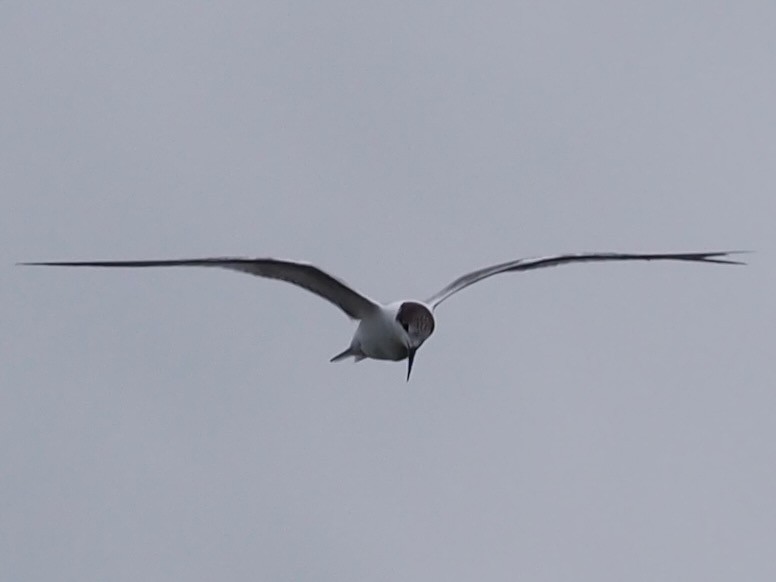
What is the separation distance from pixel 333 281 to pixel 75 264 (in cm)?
442

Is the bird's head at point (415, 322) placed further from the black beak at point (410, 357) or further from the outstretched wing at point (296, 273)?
the outstretched wing at point (296, 273)

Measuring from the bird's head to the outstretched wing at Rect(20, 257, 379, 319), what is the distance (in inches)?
29.3

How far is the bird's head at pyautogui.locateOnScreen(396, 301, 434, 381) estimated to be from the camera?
75.3 feet

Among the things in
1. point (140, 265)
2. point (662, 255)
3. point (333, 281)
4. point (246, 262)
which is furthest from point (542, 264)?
point (140, 265)

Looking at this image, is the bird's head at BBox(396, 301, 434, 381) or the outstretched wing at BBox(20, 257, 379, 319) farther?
the bird's head at BBox(396, 301, 434, 381)

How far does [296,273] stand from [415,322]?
170 cm

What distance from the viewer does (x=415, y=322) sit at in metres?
23.0

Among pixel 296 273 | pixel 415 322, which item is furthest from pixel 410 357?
pixel 296 273

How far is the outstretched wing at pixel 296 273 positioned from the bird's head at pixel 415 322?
74cm

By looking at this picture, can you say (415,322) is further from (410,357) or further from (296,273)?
(296,273)

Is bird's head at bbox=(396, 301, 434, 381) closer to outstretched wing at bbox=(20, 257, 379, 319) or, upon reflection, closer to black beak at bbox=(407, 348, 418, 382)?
black beak at bbox=(407, 348, 418, 382)

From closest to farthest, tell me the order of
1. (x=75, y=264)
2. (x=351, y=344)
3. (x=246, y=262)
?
(x=75, y=264) → (x=246, y=262) → (x=351, y=344)

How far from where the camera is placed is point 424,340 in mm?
23328

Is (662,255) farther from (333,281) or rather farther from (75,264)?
(75,264)
